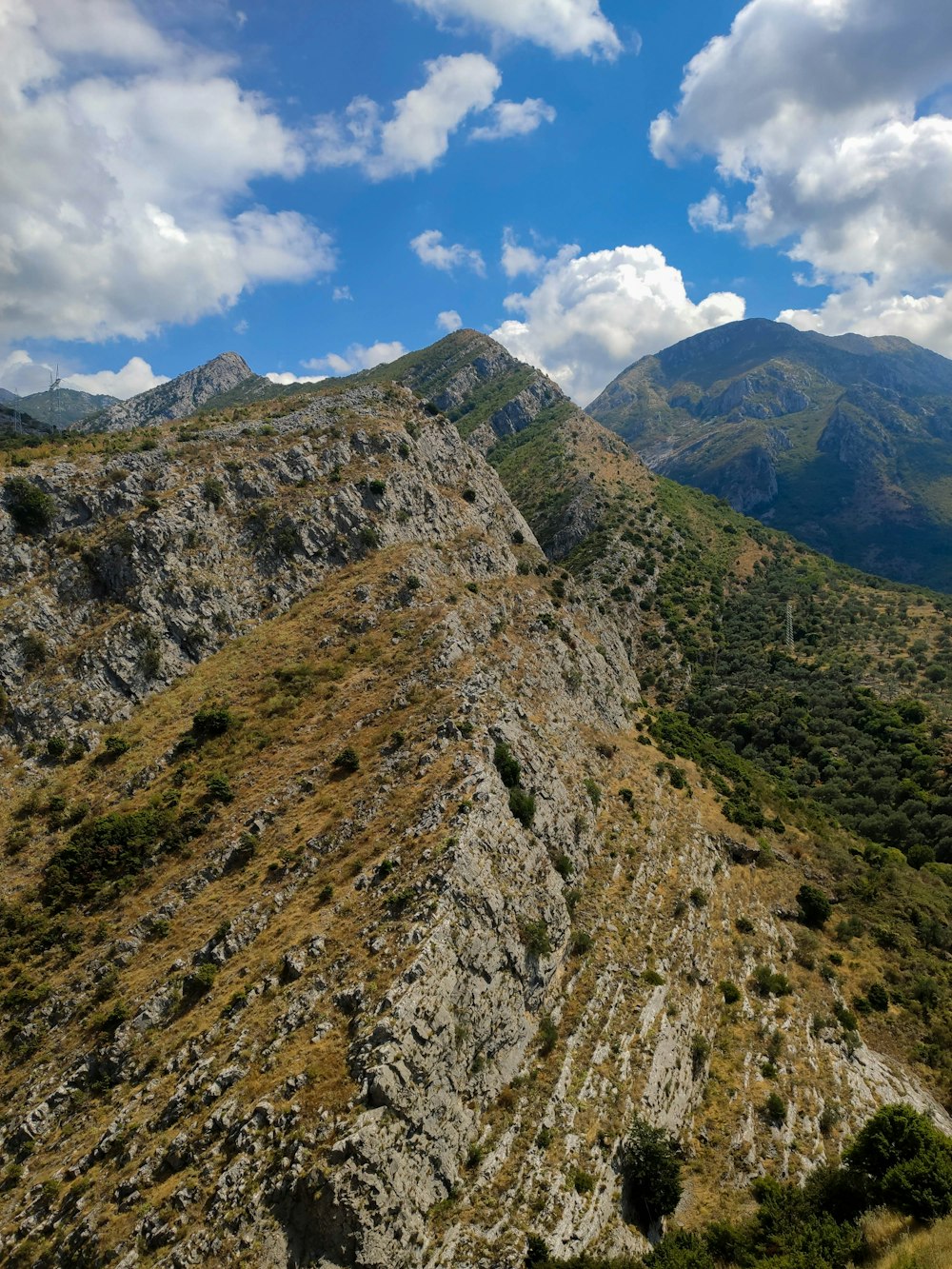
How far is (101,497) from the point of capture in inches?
2199

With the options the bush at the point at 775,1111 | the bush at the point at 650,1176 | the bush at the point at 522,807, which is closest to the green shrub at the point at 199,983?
the bush at the point at 522,807

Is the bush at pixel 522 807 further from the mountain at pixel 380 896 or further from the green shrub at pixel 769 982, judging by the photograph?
the green shrub at pixel 769 982

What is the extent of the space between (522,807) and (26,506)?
Answer: 167 feet

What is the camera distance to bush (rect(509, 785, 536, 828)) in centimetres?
3731

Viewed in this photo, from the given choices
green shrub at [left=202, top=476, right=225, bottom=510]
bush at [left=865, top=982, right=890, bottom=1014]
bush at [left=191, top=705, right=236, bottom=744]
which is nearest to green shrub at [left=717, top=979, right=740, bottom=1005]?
bush at [left=865, top=982, right=890, bottom=1014]

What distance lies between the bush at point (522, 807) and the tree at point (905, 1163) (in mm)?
21340

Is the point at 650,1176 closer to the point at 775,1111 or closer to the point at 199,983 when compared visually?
the point at 775,1111

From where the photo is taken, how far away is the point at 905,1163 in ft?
79.8

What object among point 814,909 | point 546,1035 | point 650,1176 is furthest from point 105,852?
point 814,909

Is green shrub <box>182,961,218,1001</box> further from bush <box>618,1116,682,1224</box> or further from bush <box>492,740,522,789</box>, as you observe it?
bush <box>618,1116,682,1224</box>

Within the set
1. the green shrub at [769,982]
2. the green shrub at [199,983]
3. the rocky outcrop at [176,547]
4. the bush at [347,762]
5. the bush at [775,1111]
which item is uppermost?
the rocky outcrop at [176,547]

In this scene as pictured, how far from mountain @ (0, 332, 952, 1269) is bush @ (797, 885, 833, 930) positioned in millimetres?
347

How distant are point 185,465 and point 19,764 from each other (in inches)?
1395

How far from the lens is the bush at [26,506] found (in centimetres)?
5153
